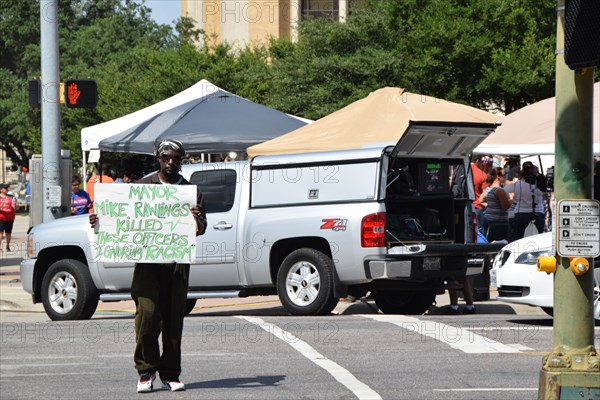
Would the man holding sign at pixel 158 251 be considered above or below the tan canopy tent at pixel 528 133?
below

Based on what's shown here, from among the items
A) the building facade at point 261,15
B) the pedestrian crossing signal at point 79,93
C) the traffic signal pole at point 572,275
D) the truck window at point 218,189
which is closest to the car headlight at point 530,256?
the truck window at point 218,189

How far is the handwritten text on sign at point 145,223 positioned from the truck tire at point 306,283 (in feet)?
16.3

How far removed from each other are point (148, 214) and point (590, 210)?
12.1ft

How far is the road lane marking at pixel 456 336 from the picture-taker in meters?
10.7

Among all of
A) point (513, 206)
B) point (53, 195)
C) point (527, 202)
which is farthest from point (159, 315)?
point (513, 206)

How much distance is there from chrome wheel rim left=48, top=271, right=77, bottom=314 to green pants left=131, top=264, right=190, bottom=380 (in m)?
6.03

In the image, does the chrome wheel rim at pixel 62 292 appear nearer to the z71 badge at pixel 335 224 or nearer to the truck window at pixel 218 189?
the truck window at pixel 218 189

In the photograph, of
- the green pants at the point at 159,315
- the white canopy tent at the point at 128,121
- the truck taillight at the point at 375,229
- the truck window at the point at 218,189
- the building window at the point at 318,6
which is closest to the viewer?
the green pants at the point at 159,315

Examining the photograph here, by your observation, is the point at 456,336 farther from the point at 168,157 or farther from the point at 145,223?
the point at 168,157

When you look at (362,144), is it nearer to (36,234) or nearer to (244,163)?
(244,163)

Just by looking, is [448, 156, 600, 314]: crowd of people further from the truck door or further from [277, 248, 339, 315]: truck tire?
the truck door

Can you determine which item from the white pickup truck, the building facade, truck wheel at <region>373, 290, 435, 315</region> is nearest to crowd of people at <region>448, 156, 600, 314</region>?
truck wheel at <region>373, 290, 435, 315</region>

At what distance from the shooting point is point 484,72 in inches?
1389

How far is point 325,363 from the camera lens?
388 inches
